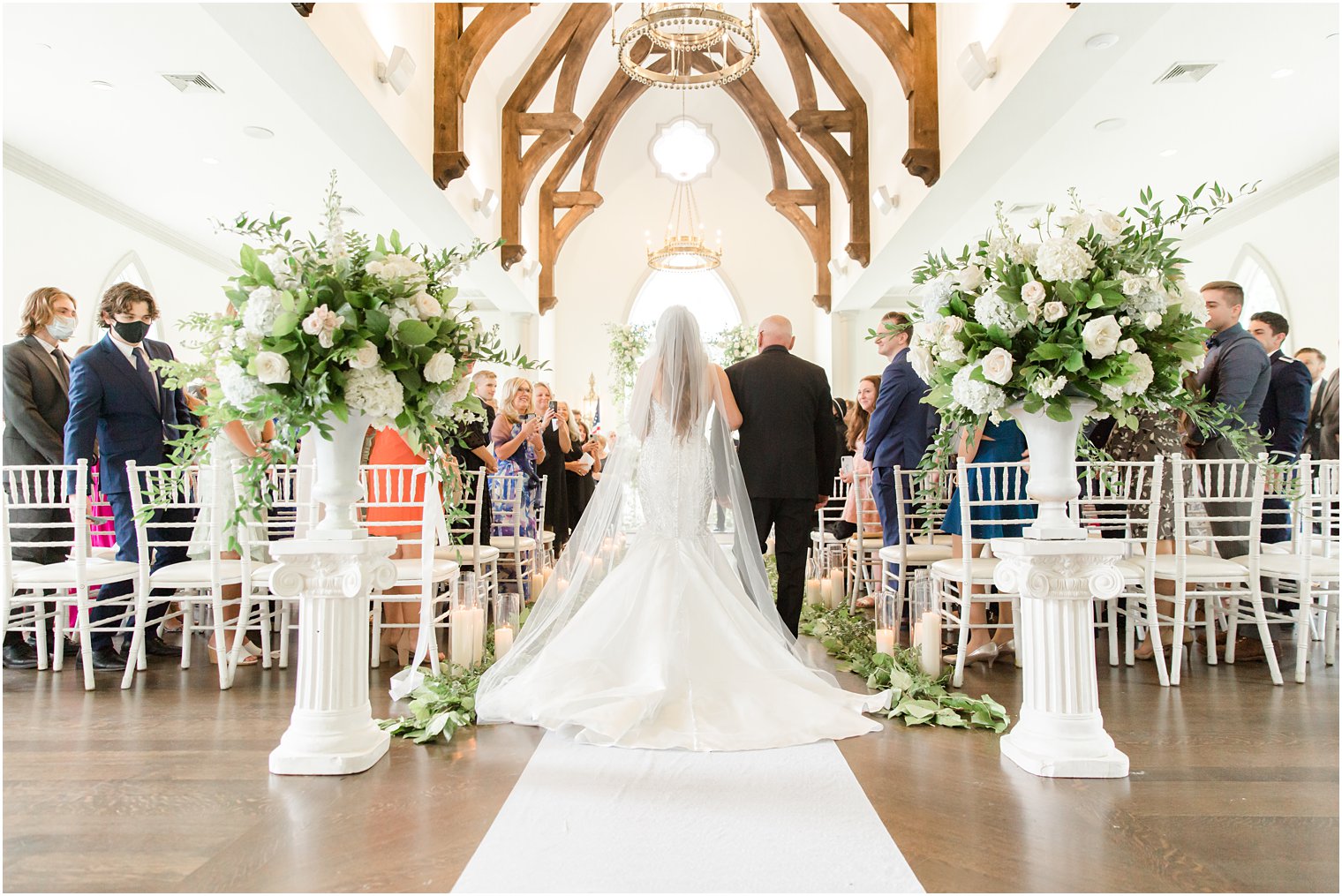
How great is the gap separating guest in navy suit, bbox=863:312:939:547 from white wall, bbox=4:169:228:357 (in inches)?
223

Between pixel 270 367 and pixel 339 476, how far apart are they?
0.46m

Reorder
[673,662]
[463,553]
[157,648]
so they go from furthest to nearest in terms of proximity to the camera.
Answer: [463,553], [157,648], [673,662]

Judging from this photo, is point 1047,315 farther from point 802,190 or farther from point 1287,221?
point 802,190

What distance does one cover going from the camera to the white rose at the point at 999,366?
8.38ft

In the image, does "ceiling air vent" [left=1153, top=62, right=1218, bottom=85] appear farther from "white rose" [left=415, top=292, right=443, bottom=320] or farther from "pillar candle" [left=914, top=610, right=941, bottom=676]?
"white rose" [left=415, top=292, right=443, bottom=320]

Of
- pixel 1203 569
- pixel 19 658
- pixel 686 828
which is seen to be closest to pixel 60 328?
pixel 19 658

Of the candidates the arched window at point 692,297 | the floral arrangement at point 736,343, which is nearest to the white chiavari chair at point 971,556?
the floral arrangement at point 736,343

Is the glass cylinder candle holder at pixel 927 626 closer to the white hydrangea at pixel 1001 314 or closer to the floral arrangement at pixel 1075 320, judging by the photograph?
the floral arrangement at pixel 1075 320

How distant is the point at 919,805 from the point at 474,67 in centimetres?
720

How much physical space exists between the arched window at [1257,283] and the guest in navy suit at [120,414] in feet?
32.8

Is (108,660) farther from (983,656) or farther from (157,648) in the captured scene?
Answer: (983,656)

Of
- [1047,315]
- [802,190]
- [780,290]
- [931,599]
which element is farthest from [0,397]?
[780,290]

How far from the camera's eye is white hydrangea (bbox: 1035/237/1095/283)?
2531mm

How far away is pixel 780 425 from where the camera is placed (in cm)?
432
